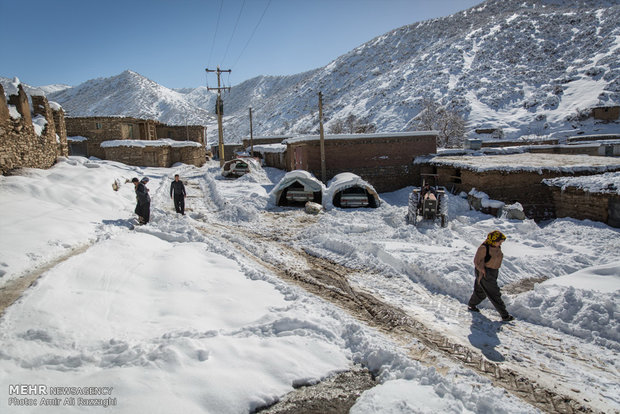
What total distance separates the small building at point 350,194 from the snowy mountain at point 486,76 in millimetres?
35791

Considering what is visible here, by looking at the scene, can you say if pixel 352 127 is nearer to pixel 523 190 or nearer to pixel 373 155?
pixel 373 155

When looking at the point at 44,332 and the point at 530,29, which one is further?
the point at 530,29

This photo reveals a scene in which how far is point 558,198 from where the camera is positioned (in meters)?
13.5

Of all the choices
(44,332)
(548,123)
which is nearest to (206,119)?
(548,123)

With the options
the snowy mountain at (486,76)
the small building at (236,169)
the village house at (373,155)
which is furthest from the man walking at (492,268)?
the snowy mountain at (486,76)

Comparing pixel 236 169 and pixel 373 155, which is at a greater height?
pixel 373 155

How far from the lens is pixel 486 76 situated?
61.3m

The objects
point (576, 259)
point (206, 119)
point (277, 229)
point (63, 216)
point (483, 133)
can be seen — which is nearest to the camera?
point (576, 259)

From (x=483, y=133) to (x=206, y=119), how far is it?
98.6 meters

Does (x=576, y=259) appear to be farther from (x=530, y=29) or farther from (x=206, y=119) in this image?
(x=206, y=119)

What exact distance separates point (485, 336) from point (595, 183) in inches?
383

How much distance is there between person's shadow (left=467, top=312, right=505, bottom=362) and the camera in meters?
5.02

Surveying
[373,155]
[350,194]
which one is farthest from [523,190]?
[373,155]

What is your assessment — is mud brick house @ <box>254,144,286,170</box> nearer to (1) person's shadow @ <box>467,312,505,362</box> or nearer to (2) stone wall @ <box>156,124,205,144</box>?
(2) stone wall @ <box>156,124,205,144</box>
